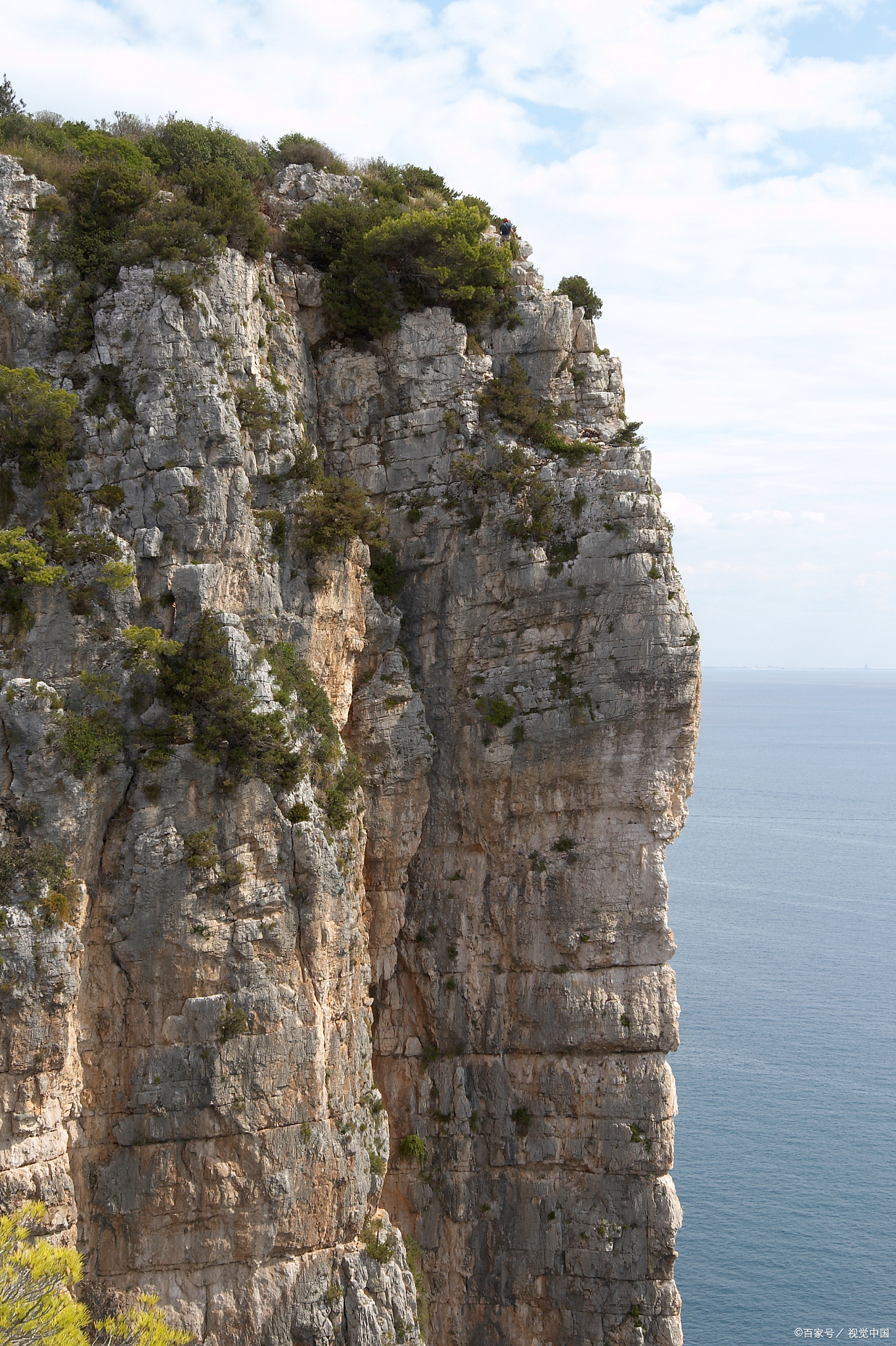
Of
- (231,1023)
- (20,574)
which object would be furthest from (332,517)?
(231,1023)

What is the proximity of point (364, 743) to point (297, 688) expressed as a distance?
400cm

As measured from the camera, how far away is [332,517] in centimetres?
2797

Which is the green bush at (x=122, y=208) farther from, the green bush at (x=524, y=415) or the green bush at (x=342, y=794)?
the green bush at (x=342, y=794)

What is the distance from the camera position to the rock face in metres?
24.8

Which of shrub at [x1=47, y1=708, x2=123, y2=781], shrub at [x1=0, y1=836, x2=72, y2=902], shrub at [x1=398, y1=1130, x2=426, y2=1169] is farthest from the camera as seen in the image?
shrub at [x1=398, y1=1130, x2=426, y2=1169]

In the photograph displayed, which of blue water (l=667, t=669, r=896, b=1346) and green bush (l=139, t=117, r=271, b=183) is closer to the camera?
green bush (l=139, t=117, r=271, b=183)

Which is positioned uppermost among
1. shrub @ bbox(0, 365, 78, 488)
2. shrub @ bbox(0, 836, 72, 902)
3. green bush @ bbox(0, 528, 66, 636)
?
shrub @ bbox(0, 365, 78, 488)

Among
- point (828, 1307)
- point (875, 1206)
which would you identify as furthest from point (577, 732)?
point (875, 1206)

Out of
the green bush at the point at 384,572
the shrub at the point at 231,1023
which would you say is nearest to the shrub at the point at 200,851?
the shrub at the point at 231,1023

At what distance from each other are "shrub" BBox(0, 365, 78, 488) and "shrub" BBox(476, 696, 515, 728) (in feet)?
41.3

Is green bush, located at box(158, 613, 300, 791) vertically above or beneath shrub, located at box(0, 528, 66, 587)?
beneath

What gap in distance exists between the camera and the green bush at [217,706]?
24938mm

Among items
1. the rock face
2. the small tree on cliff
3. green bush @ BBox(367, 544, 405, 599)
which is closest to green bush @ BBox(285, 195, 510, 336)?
the rock face

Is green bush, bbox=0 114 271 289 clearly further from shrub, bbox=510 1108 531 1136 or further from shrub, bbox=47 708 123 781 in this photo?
shrub, bbox=510 1108 531 1136
